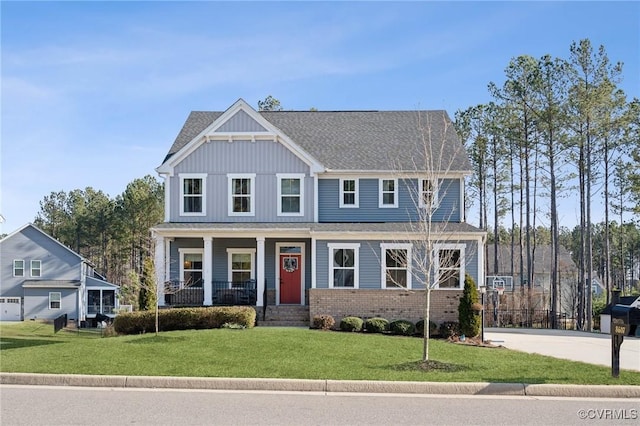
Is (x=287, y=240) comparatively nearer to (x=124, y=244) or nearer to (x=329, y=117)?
(x=329, y=117)

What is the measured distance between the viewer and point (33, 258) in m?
49.4

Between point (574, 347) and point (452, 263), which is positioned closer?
point (574, 347)

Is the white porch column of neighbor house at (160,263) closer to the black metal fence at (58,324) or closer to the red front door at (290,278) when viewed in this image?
the red front door at (290,278)

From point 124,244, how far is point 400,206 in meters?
46.4

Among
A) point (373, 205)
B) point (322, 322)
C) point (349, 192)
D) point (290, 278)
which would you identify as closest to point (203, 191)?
point (290, 278)

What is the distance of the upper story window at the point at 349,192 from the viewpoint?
26.5 meters

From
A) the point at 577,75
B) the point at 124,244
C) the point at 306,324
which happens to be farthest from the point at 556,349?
the point at 124,244

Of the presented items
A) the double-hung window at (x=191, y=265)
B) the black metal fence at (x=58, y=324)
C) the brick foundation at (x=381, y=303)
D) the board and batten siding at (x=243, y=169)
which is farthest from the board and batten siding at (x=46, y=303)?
the brick foundation at (x=381, y=303)

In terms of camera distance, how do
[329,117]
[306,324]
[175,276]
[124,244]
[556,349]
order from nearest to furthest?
[556,349] < [306,324] < [175,276] < [329,117] < [124,244]

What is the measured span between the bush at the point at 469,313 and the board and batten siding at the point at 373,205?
5389mm

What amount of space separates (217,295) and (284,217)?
414 cm

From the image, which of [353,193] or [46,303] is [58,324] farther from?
[353,193]

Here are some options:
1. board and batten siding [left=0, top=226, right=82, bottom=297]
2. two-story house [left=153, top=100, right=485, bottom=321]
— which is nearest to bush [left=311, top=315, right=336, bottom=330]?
two-story house [left=153, top=100, right=485, bottom=321]

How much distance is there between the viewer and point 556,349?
18.2 meters
